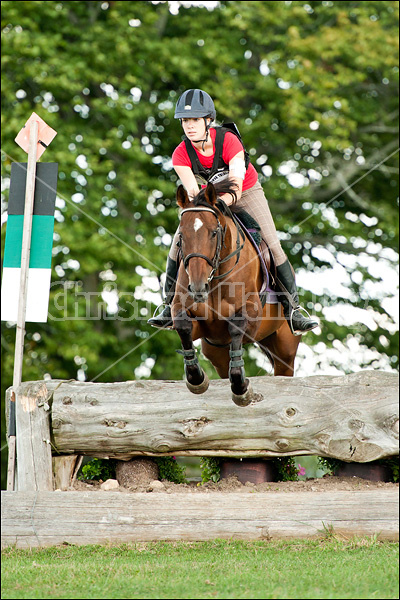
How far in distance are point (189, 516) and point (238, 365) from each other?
1.24m

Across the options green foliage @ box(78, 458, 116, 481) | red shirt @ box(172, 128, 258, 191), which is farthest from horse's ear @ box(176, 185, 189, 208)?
green foliage @ box(78, 458, 116, 481)

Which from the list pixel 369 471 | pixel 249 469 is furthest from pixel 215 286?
pixel 369 471

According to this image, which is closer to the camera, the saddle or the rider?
the rider

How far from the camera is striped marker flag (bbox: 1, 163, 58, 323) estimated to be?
5930 millimetres

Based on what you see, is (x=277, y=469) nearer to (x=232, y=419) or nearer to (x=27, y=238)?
(x=232, y=419)

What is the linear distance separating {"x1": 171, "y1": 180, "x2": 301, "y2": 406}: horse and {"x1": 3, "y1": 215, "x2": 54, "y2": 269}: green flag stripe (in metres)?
1.36


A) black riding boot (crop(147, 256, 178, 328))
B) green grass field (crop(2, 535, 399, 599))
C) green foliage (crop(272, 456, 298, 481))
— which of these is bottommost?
green grass field (crop(2, 535, 399, 599))

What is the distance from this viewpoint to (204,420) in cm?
562

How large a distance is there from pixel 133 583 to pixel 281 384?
216 cm

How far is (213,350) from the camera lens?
6.38 meters

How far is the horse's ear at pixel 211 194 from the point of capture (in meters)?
4.96

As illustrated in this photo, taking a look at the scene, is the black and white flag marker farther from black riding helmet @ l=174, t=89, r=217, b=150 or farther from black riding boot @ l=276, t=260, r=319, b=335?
black riding boot @ l=276, t=260, r=319, b=335

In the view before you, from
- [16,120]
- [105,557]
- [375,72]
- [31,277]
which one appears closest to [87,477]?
[105,557]

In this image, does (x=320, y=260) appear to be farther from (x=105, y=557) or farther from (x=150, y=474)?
(x=105, y=557)
